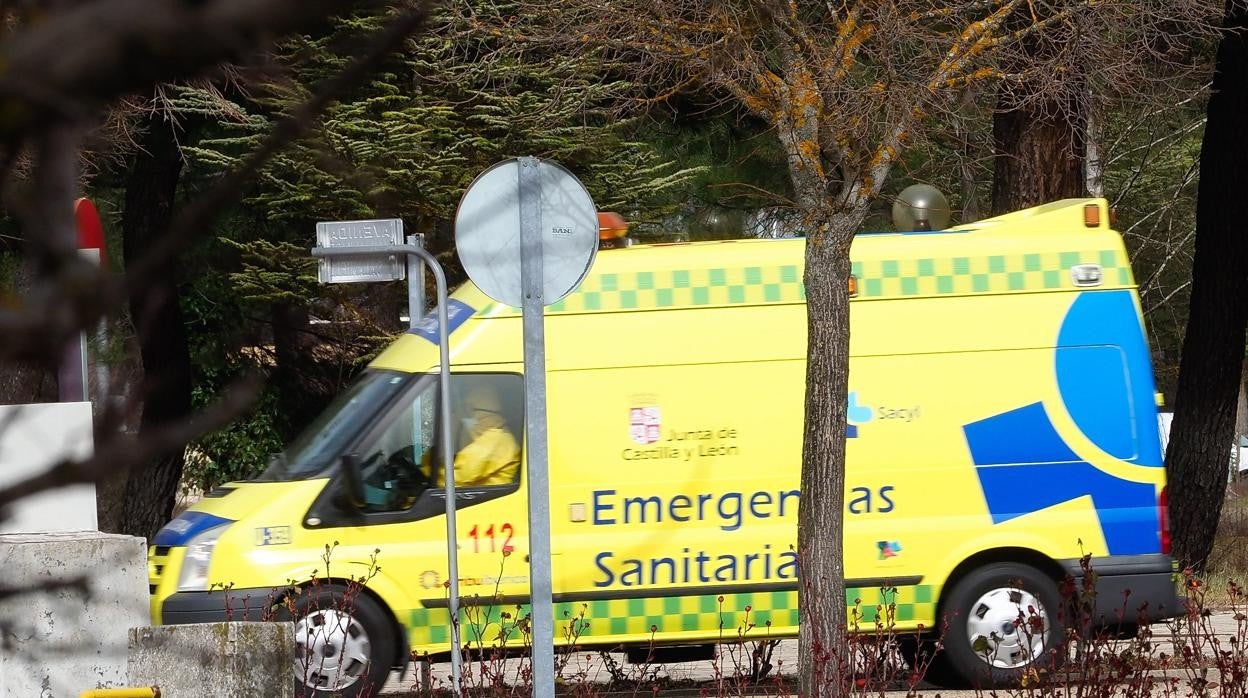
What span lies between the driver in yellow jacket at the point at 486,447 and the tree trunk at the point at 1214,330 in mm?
7334

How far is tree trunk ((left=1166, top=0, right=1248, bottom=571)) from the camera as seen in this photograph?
13328 mm

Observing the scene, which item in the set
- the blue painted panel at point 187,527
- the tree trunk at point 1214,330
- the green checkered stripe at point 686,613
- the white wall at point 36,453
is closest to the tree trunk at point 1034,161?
the tree trunk at point 1214,330

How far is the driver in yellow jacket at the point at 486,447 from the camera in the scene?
820 cm

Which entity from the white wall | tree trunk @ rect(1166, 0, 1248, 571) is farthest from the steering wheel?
tree trunk @ rect(1166, 0, 1248, 571)

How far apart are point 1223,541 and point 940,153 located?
8.79 m

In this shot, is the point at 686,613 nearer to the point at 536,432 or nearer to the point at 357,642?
the point at 357,642

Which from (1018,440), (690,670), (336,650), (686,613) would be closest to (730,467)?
(686,613)

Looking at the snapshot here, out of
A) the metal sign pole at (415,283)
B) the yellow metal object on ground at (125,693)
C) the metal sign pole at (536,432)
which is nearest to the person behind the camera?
the yellow metal object on ground at (125,693)

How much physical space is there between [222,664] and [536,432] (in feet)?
4.66

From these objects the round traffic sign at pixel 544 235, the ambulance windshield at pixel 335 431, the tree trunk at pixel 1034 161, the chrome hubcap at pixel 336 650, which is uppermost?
the tree trunk at pixel 1034 161

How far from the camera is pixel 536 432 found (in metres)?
5.52

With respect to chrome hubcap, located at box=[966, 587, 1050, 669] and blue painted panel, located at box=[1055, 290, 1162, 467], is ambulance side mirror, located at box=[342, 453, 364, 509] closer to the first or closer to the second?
chrome hubcap, located at box=[966, 587, 1050, 669]

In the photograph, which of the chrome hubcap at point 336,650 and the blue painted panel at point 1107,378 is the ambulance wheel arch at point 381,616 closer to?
the chrome hubcap at point 336,650

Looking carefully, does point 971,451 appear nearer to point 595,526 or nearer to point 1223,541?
point 595,526
